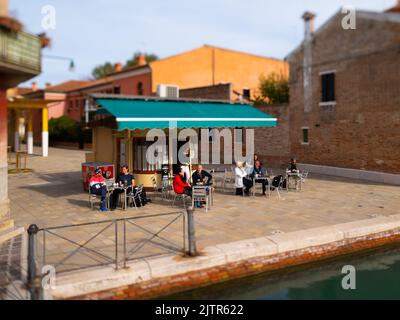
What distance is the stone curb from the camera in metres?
6.14

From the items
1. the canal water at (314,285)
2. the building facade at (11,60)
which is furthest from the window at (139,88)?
the canal water at (314,285)

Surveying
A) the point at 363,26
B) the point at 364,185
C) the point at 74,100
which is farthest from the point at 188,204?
the point at 74,100

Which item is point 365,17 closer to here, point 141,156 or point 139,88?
point 141,156

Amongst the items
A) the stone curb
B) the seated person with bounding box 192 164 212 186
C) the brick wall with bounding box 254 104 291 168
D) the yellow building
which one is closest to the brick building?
the brick wall with bounding box 254 104 291 168

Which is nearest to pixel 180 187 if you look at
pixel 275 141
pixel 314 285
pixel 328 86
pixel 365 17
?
pixel 314 285

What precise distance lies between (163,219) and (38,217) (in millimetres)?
3229

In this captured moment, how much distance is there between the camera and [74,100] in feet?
148

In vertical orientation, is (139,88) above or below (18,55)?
above

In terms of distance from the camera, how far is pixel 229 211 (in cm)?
1109

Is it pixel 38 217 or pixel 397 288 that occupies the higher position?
pixel 38 217

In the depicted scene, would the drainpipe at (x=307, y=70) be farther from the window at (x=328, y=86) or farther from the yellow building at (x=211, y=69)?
the yellow building at (x=211, y=69)

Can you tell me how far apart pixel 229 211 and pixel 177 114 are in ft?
12.0

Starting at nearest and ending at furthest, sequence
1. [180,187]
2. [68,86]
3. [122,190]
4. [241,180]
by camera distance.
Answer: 1. [122,190]
2. [180,187]
3. [241,180]
4. [68,86]
